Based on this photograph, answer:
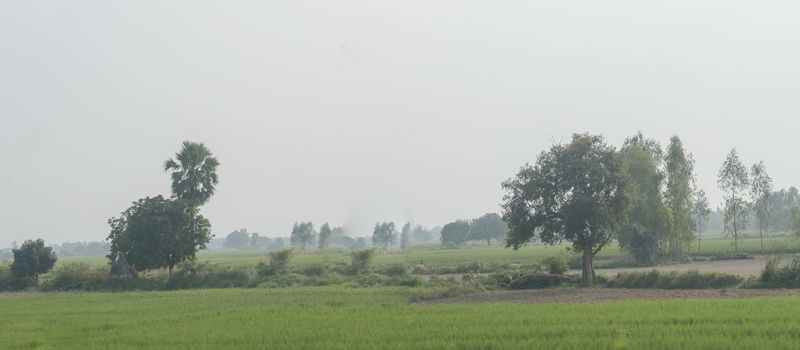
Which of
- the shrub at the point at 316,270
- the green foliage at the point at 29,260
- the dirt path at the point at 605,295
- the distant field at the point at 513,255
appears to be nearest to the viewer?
the dirt path at the point at 605,295

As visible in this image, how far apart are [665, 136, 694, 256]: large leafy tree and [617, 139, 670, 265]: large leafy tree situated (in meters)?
1.81

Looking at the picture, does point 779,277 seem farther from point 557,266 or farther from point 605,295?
point 557,266

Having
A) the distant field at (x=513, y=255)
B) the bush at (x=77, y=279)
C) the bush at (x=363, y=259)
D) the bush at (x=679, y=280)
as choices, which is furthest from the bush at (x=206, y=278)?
the bush at (x=679, y=280)

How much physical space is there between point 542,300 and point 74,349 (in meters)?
18.8

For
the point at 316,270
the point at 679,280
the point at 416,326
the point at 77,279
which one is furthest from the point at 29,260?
the point at 679,280

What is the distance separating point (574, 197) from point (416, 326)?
1965cm

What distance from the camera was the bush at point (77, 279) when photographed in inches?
2023

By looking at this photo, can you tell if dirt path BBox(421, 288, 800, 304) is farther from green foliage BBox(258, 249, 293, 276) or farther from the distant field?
green foliage BBox(258, 249, 293, 276)

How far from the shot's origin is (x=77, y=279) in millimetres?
52406

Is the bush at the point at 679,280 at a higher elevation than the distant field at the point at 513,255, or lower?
higher

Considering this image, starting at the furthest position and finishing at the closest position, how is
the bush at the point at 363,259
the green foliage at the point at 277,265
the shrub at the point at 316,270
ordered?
the bush at the point at 363,259, the shrub at the point at 316,270, the green foliage at the point at 277,265

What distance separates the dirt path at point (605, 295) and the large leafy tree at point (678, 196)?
3541 cm

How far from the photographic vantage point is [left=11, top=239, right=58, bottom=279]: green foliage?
55.0 metres

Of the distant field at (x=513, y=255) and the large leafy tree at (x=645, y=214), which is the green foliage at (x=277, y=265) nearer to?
the distant field at (x=513, y=255)
